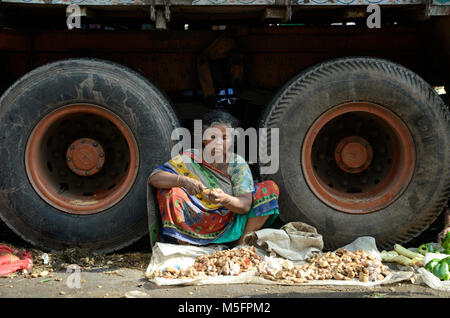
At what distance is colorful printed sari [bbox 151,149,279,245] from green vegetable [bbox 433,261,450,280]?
1.08 meters

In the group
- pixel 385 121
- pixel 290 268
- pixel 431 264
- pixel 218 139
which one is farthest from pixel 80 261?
pixel 385 121

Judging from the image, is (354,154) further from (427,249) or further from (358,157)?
(427,249)

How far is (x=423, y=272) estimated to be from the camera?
3.02 meters

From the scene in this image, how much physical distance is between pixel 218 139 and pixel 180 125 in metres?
0.39

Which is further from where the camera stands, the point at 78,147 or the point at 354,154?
the point at 354,154

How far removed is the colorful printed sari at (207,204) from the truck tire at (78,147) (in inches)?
9.0

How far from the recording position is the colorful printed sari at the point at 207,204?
3.42m

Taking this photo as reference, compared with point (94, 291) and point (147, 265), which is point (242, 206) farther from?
point (94, 291)

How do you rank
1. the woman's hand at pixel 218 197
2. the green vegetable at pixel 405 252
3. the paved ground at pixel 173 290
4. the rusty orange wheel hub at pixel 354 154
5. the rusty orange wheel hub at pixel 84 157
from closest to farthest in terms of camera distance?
the paved ground at pixel 173 290 < the woman's hand at pixel 218 197 < the green vegetable at pixel 405 252 < the rusty orange wheel hub at pixel 84 157 < the rusty orange wheel hub at pixel 354 154

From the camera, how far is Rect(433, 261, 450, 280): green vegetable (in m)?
3.01

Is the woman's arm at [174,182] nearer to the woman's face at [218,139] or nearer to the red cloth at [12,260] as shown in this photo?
the woman's face at [218,139]

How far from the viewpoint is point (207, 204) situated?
11.7ft

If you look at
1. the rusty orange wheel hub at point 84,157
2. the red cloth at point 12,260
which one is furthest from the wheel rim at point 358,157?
the red cloth at point 12,260

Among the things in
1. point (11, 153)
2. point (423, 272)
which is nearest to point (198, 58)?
point (11, 153)
